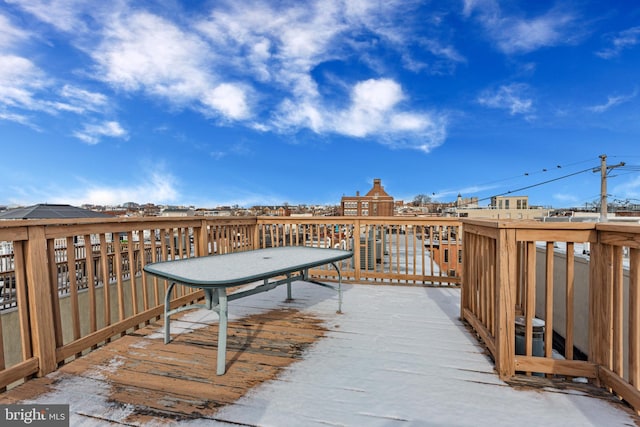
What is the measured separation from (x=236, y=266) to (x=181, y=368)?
2.51ft

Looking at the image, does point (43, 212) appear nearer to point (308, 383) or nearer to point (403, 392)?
point (308, 383)

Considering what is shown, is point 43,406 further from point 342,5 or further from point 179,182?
point 179,182

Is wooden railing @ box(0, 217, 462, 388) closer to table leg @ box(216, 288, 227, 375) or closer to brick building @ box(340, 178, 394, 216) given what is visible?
table leg @ box(216, 288, 227, 375)

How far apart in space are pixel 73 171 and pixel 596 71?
28706 millimetres

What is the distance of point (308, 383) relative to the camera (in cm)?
174

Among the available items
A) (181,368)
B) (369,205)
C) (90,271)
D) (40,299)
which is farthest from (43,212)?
(369,205)

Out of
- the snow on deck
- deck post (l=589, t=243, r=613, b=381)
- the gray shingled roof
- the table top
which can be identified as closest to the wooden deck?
the snow on deck

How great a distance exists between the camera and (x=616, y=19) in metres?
12.7

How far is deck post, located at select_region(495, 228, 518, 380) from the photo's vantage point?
1.78 metres

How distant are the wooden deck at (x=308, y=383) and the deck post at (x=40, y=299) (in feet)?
0.45

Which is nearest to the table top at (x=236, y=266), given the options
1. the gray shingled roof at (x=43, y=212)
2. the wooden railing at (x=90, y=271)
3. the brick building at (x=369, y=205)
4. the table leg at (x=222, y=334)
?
the table leg at (x=222, y=334)

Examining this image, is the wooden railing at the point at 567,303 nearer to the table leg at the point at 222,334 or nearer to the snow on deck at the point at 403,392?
the snow on deck at the point at 403,392

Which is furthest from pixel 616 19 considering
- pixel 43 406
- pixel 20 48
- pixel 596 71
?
pixel 20 48

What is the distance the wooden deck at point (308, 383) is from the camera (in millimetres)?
1445
